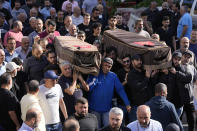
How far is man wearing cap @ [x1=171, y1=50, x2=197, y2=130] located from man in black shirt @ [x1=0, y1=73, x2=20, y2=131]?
3177 mm

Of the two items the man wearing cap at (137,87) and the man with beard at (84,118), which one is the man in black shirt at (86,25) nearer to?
the man wearing cap at (137,87)

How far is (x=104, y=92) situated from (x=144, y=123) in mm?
1603

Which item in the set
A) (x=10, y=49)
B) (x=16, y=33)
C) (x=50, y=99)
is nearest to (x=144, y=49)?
(x=50, y=99)

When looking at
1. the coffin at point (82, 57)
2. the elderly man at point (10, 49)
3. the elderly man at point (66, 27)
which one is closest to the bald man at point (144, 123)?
the coffin at point (82, 57)

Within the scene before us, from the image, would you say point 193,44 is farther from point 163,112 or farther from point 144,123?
point 144,123

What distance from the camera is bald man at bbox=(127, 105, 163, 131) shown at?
6854mm

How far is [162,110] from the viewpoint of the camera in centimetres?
750

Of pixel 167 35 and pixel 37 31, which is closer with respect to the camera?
pixel 37 31

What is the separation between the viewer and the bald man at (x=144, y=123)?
6854mm

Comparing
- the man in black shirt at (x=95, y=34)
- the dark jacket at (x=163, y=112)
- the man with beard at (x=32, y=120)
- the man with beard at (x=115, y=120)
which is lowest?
the dark jacket at (x=163, y=112)

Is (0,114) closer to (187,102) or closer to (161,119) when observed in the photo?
(161,119)

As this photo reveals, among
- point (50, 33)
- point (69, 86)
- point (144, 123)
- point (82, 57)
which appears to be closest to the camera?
point (144, 123)

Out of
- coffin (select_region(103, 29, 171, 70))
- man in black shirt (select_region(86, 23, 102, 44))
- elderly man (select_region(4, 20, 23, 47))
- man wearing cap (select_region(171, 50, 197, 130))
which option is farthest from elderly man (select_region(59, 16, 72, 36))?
A: man wearing cap (select_region(171, 50, 197, 130))

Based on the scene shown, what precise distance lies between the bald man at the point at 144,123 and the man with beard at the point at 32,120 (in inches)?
60.8
